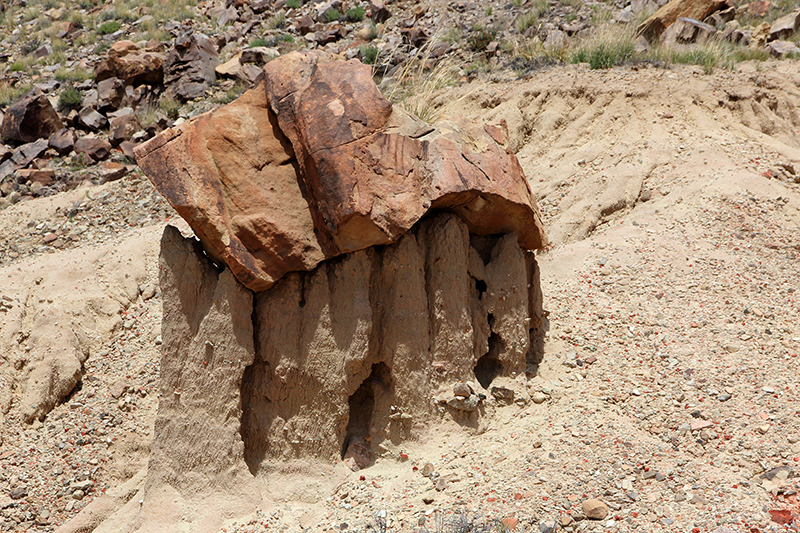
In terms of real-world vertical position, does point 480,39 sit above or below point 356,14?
above

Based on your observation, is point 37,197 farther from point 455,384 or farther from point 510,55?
point 455,384

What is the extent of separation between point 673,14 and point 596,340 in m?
9.06

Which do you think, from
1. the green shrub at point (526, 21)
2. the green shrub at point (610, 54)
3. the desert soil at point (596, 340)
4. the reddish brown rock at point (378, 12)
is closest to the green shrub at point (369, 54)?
the reddish brown rock at point (378, 12)

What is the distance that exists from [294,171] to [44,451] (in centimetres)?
330

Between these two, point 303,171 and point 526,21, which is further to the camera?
point 526,21

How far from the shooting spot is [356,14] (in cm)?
1608

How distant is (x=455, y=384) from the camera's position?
15.8 feet

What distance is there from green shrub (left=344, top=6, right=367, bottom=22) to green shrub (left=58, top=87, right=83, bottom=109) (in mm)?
5983

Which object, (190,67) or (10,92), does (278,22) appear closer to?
(190,67)

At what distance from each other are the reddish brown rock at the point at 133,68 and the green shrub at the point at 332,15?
382 cm

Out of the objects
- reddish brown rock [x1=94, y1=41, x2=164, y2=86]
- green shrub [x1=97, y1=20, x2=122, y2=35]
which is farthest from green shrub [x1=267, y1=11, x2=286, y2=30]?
green shrub [x1=97, y1=20, x2=122, y2=35]

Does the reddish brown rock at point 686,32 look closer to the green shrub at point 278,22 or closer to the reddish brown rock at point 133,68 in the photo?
the green shrub at point 278,22

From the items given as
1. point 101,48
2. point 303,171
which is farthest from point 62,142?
point 303,171

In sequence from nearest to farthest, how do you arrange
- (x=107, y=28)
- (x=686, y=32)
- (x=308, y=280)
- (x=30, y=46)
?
(x=308, y=280) < (x=686, y=32) < (x=30, y=46) < (x=107, y=28)
